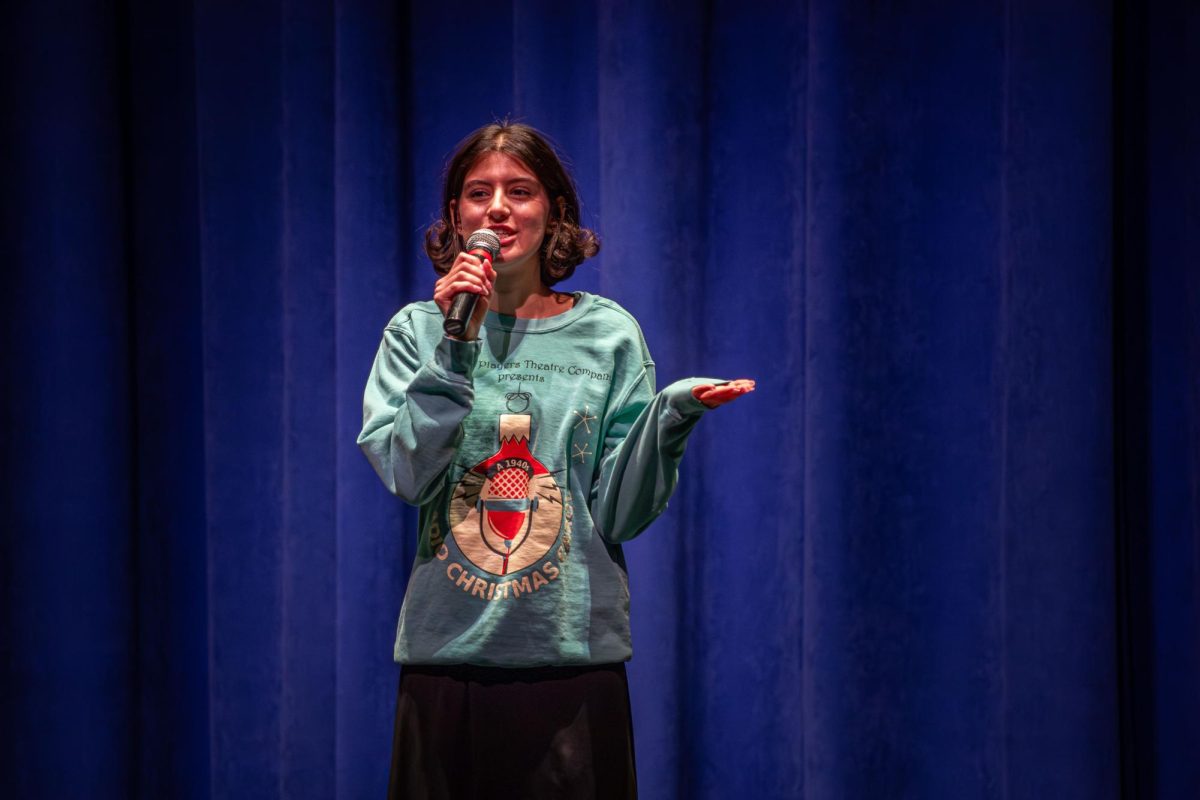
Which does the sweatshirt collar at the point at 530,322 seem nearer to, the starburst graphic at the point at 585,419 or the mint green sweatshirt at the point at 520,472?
the mint green sweatshirt at the point at 520,472

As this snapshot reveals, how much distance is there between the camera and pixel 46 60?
6.79 ft

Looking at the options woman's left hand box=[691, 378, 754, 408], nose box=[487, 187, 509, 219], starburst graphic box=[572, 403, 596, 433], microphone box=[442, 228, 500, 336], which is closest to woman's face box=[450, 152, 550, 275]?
nose box=[487, 187, 509, 219]

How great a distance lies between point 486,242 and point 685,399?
31cm

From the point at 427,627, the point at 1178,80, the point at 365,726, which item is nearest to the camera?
the point at 427,627

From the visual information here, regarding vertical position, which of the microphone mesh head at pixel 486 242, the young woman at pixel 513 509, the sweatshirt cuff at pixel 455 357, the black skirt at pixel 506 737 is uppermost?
the microphone mesh head at pixel 486 242

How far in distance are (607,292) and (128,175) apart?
100cm

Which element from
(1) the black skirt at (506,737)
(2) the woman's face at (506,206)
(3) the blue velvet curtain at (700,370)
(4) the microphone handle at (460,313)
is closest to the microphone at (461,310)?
(4) the microphone handle at (460,313)

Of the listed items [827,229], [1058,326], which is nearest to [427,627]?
[827,229]

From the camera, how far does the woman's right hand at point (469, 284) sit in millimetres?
1230

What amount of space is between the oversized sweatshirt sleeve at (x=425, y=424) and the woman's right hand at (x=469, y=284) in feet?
0.10

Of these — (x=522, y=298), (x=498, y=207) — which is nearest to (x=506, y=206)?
(x=498, y=207)

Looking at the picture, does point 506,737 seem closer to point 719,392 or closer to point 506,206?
point 719,392

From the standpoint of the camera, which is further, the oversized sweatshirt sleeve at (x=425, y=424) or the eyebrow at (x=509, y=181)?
the eyebrow at (x=509, y=181)

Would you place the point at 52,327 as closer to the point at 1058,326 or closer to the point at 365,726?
the point at 365,726
